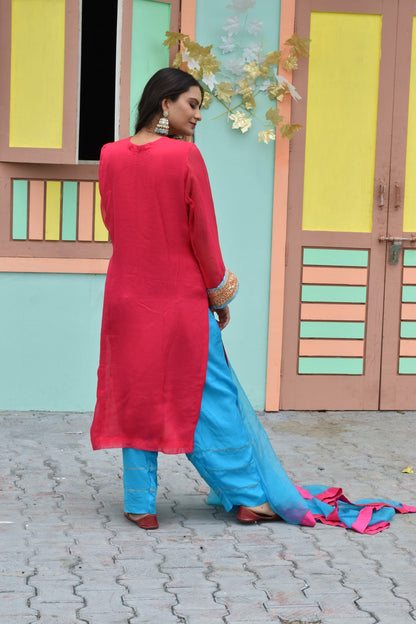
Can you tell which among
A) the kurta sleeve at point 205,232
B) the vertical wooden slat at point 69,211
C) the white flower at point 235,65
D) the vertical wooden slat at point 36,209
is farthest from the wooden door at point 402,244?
the kurta sleeve at point 205,232

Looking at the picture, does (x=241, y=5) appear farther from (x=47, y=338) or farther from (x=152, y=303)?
(x=152, y=303)

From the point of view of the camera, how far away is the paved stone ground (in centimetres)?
338

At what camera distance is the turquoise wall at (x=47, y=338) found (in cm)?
646

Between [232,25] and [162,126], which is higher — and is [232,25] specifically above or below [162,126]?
above

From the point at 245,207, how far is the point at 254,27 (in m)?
1.12

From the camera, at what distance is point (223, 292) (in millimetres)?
4141

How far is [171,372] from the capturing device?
4117 mm

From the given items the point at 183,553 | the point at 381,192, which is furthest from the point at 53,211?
the point at 183,553

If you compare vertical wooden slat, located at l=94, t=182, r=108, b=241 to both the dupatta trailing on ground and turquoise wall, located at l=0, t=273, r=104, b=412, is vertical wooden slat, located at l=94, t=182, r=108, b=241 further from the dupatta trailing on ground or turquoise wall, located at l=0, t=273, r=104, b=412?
the dupatta trailing on ground

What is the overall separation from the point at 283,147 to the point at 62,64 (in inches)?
58.0

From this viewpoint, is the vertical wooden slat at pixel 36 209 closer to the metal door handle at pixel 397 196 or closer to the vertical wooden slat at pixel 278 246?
the vertical wooden slat at pixel 278 246

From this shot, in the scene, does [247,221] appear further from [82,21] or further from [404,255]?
[82,21]

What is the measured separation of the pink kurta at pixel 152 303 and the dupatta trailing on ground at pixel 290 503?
0.28 meters

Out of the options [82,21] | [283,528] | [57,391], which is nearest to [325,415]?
[57,391]
